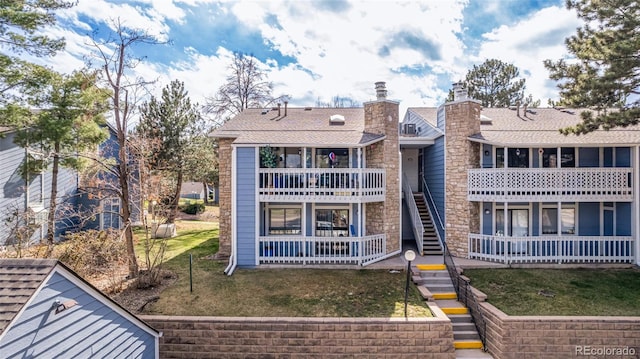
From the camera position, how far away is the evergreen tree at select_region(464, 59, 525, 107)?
2720cm

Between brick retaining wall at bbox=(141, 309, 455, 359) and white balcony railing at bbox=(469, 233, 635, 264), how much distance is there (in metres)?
5.95

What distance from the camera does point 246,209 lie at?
1203cm

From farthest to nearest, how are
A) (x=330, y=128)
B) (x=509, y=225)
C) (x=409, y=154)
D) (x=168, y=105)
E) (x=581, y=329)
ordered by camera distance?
(x=168, y=105) → (x=409, y=154) → (x=330, y=128) → (x=509, y=225) → (x=581, y=329)

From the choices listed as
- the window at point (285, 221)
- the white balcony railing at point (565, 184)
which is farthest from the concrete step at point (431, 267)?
the window at point (285, 221)

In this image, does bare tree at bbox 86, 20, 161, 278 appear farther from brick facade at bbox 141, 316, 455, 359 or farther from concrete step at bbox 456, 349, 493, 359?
concrete step at bbox 456, 349, 493, 359

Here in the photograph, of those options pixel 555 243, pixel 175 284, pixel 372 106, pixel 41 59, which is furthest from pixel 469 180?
pixel 41 59

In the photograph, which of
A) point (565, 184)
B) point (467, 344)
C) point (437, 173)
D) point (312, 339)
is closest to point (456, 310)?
point (467, 344)

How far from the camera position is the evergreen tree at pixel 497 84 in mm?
27203

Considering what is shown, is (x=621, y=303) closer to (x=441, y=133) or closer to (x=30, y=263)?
(x=441, y=133)

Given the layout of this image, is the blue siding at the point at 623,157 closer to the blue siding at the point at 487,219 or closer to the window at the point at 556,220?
the window at the point at 556,220

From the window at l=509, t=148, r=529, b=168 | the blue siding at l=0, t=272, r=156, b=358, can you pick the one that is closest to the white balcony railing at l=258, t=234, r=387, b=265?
the blue siding at l=0, t=272, r=156, b=358

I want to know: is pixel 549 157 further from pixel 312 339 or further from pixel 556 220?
pixel 312 339

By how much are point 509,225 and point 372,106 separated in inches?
323

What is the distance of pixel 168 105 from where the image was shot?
20906 mm
